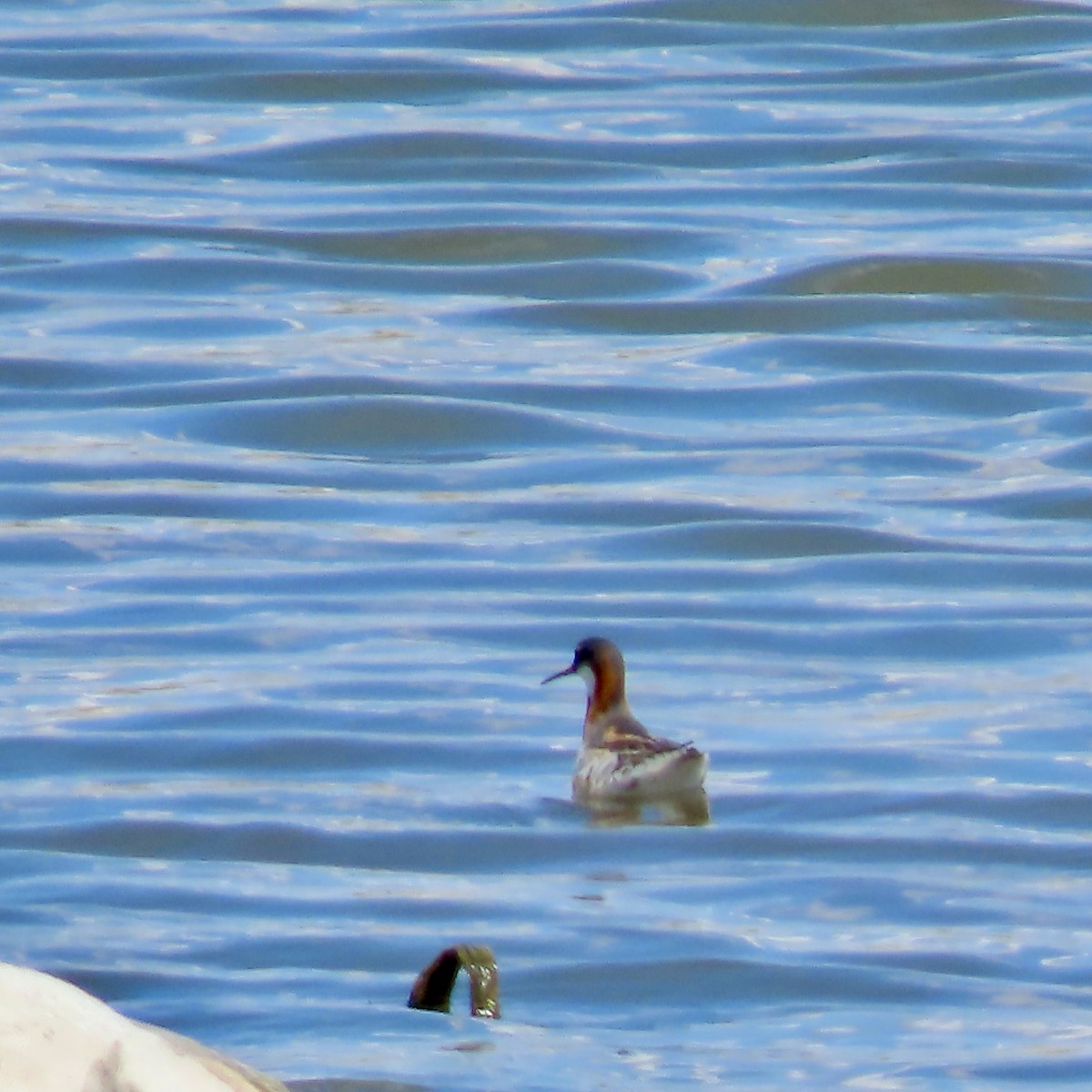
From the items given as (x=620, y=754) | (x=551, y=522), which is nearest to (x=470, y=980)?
(x=620, y=754)

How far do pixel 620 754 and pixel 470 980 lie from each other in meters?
2.05

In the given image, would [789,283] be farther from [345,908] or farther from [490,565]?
[345,908]

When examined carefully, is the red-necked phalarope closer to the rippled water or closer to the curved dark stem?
the rippled water

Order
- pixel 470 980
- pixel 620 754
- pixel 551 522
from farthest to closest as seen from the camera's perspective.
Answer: pixel 551 522, pixel 620 754, pixel 470 980

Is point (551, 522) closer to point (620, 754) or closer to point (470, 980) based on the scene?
point (620, 754)

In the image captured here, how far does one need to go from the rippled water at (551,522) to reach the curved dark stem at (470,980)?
6 centimetres

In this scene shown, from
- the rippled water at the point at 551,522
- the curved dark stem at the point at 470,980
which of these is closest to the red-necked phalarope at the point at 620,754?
the rippled water at the point at 551,522

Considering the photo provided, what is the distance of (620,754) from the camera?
7.80 meters

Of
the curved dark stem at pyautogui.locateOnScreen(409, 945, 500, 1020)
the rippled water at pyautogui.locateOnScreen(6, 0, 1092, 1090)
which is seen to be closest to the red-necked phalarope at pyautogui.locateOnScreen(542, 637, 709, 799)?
the rippled water at pyautogui.locateOnScreen(6, 0, 1092, 1090)

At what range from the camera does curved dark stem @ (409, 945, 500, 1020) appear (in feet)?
18.7

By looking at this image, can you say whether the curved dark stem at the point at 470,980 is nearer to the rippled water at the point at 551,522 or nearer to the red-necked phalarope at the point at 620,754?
the rippled water at the point at 551,522

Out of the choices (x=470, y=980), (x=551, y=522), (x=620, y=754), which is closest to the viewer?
(x=470, y=980)

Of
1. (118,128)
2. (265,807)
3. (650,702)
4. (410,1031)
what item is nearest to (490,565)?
(650,702)

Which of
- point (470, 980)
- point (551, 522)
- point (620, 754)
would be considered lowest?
point (470, 980)
